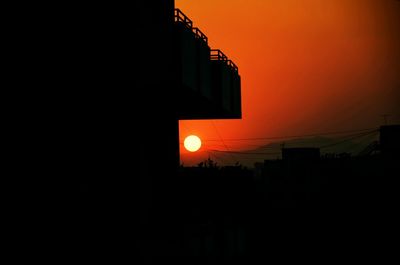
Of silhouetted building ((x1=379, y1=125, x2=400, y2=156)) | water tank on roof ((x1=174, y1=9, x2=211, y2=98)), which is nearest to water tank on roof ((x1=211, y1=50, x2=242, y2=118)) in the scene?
water tank on roof ((x1=174, y1=9, x2=211, y2=98))

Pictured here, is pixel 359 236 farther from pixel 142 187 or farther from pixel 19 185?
pixel 19 185

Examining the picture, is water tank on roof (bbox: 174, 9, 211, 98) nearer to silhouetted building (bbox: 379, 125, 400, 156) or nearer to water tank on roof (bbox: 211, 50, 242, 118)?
water tank on roof (bbox: 211, 50, 242, 118)

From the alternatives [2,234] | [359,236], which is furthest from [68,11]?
[359,236]

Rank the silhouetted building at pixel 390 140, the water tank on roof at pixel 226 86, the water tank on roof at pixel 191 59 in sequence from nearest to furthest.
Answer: the water tank on roof at pixel 191 59, the water tank on roof at pixel 226 86, the silhouetted building at pixel 390 140

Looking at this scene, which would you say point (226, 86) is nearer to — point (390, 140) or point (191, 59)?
point (191, 59)

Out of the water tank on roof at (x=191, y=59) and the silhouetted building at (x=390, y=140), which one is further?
the silhouetted building at (x=390, y=140)

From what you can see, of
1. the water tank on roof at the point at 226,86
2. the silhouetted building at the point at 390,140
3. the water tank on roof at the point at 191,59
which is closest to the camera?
the water tank on roof at the point at 191,59

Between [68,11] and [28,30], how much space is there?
1.64m

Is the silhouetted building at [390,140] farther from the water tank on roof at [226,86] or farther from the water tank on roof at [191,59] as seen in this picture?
the water tank on roof at [191,59]

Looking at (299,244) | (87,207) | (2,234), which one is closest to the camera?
(2,234)

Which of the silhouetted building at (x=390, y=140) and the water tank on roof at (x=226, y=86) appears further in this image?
the silhouetted building at (x=390, y=140)

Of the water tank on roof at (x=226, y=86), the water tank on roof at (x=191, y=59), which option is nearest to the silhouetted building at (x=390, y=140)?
the water tank on roof at (x=226, y=86)

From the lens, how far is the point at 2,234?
1259 cm

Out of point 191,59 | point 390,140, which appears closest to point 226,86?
point 191,59
